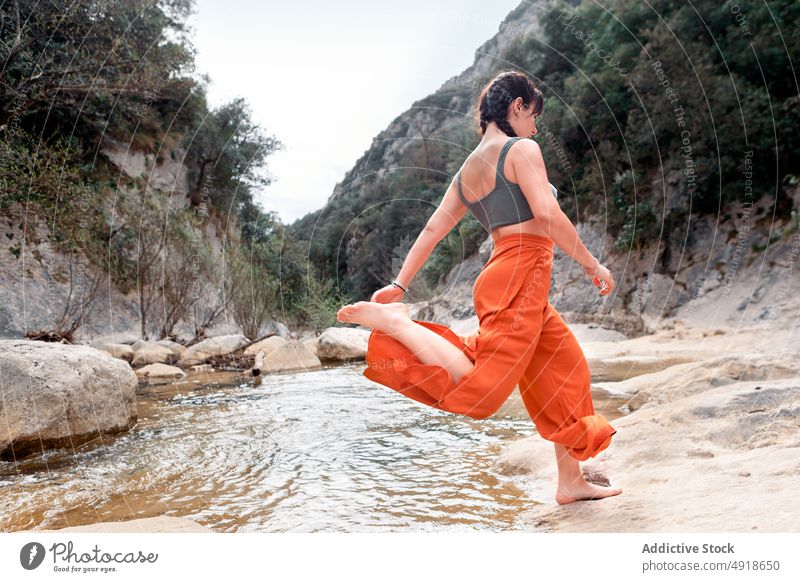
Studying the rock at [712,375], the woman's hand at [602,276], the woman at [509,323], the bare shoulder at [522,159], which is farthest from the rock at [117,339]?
the woman's hand at [602,276]

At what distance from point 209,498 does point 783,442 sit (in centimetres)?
317

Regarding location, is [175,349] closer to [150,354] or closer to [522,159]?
[150,354]

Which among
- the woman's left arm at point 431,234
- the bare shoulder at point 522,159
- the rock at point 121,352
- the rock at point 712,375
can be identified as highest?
the bare shoulder at point 522,159

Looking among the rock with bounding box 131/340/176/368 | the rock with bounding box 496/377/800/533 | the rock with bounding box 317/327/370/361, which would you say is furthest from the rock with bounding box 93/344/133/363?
the rock with bounding box 496/377/800/533

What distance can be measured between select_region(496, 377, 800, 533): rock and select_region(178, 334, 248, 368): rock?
967cm

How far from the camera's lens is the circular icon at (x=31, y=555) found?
1872 mm

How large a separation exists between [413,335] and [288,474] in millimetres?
1838

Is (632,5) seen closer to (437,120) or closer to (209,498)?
(437,120)

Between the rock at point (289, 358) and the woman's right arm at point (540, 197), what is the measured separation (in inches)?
351

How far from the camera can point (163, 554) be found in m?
1.92

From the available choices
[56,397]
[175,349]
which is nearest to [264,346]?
[175,349]

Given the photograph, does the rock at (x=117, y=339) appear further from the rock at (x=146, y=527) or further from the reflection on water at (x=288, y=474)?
the rock at (x=146, y=527)

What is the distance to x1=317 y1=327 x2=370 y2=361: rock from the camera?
1190cm

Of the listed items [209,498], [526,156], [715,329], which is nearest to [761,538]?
[526,156]
